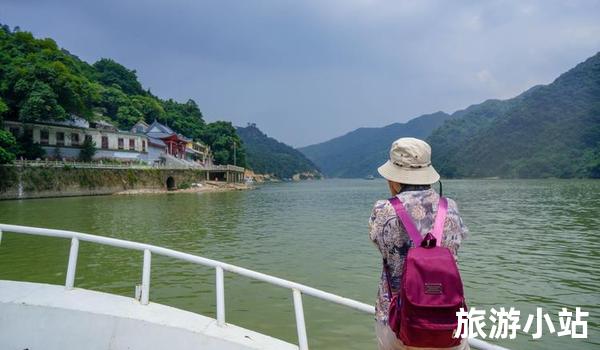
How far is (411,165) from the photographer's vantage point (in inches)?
97.4

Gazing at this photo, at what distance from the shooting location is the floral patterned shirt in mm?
2244

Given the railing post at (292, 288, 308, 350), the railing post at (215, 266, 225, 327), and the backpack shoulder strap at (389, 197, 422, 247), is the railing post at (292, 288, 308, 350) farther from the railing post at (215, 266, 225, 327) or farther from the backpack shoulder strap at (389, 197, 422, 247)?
the backpack shoulder strap at (389, 197, 422, 247)

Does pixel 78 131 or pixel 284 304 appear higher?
pixel 78 131

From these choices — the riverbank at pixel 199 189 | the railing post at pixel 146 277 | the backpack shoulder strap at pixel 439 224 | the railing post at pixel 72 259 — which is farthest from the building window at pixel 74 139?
the backpack shoulder strap at pixel 439 224

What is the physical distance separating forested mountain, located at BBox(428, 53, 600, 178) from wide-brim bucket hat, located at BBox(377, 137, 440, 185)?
109 metres

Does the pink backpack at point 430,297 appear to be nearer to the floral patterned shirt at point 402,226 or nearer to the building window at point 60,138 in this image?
the floral patterned shirt at point 402,226

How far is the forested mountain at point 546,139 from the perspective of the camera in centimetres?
10606

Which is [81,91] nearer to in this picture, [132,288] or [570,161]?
[132,288]

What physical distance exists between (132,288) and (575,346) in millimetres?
9374

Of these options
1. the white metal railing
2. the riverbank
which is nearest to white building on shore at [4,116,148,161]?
the riverbank

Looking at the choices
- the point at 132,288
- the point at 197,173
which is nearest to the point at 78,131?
the point at 197,173

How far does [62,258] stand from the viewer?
517 inches

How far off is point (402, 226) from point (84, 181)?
53.9 metres

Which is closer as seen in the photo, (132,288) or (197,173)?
(132,288)
